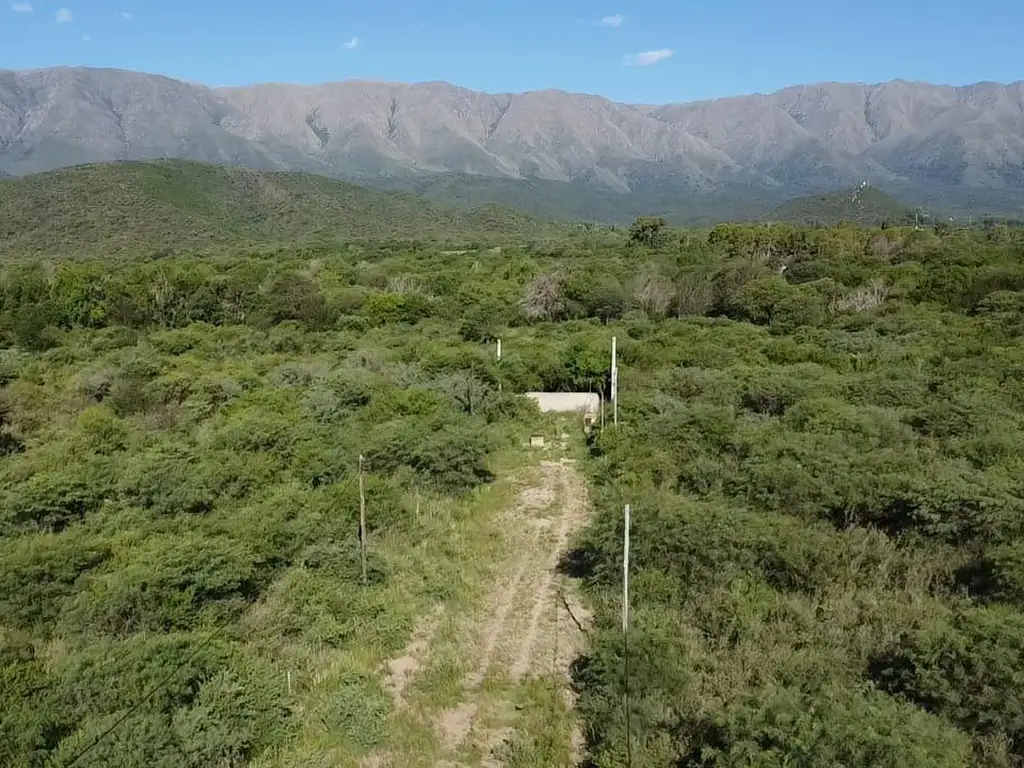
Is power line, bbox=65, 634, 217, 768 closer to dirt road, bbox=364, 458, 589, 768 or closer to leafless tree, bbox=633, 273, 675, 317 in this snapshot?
dirt road, bbox=364, 458, 589, 768

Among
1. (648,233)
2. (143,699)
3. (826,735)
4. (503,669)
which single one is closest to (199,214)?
(648,233)

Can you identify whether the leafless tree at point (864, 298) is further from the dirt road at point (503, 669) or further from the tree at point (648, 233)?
the tree at point (648, 233)

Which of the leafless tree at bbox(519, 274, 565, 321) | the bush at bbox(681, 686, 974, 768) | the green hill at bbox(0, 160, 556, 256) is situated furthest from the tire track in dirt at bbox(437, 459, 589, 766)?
the green hill at bbox(0, 160, 556, 256)

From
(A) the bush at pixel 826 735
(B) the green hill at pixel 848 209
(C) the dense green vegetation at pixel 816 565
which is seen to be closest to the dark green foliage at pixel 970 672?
(C) the dense green vegetation at pixel 816 565

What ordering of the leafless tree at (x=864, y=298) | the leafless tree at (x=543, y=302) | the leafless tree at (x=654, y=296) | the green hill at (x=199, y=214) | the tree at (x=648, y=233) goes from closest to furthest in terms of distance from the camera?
the leafless tree at (x=864, y=298), the leafless tree at (x=654, y=296), the leafless tree at (x=543, y=302), the tree at (x=648, y=233), the green hill at (x=199, y=214)

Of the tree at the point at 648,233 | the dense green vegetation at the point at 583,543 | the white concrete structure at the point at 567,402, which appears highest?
the tree at the point at 648,233

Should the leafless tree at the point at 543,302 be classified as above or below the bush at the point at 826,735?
above

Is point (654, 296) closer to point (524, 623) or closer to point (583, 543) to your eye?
point (583, 543)
